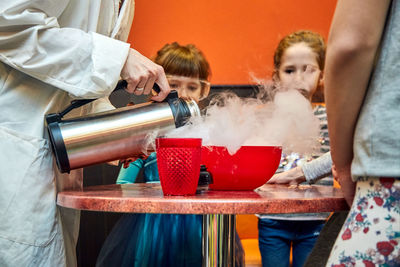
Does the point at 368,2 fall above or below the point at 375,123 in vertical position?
above

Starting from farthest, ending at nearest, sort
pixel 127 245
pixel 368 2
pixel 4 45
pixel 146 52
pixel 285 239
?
pixel 146 52
pixel 285 239
pixel 127 245
pixel 4 45
pixel 368 2

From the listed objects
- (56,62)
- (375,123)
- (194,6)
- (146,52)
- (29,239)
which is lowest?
(29,239)

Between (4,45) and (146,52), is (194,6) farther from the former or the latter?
(4,45)

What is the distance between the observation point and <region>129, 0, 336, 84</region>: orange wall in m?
2.75

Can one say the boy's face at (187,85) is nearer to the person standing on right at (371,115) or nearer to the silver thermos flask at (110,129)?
the silver thermos flask at (110,129)

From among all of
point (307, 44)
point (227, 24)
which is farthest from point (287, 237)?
point (227, 24)

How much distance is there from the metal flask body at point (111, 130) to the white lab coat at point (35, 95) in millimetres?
51

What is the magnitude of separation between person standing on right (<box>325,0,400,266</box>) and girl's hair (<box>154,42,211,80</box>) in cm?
126

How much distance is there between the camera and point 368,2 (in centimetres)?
61

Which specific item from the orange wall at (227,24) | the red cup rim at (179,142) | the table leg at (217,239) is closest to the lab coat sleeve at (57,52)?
the red cup rim at (179,142)

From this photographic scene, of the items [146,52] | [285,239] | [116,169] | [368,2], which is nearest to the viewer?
[368,2]

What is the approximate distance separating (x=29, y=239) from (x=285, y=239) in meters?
1.19

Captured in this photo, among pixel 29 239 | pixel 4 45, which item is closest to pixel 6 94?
pixel 4 45

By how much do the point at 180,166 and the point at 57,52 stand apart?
1.15 ft
